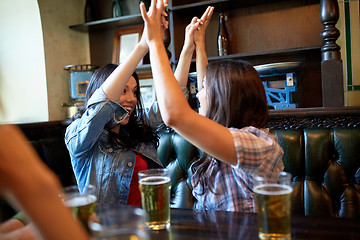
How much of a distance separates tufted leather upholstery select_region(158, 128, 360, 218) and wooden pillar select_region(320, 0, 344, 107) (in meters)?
0.41

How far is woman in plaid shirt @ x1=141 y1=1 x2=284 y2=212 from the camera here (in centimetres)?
87

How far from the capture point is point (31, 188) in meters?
0.31

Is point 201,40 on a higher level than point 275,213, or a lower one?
higher

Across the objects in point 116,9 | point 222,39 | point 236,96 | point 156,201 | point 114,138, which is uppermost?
point 116,9

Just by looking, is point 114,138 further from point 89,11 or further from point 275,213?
point 89,11

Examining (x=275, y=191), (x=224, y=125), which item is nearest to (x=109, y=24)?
(x=224, y=125)

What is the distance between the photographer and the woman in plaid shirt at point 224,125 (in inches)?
34.2

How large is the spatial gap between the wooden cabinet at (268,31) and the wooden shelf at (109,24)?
0.07ft

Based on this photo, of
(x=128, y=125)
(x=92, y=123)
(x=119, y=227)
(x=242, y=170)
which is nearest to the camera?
(x=119, y=227)

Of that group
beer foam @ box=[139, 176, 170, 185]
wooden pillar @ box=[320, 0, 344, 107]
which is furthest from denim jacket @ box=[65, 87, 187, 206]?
wooden pillar @ box=[320, 0, 344, 107]

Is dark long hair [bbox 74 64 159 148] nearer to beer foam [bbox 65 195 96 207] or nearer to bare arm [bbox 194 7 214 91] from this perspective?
bare arm [bbox 194 7 214 91]

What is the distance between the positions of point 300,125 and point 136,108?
0.86m

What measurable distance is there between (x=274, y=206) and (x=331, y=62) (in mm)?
1435

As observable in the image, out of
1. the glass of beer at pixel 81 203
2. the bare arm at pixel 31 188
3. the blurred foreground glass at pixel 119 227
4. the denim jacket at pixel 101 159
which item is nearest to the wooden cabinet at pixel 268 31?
the denim jacket at pixel 101 159
